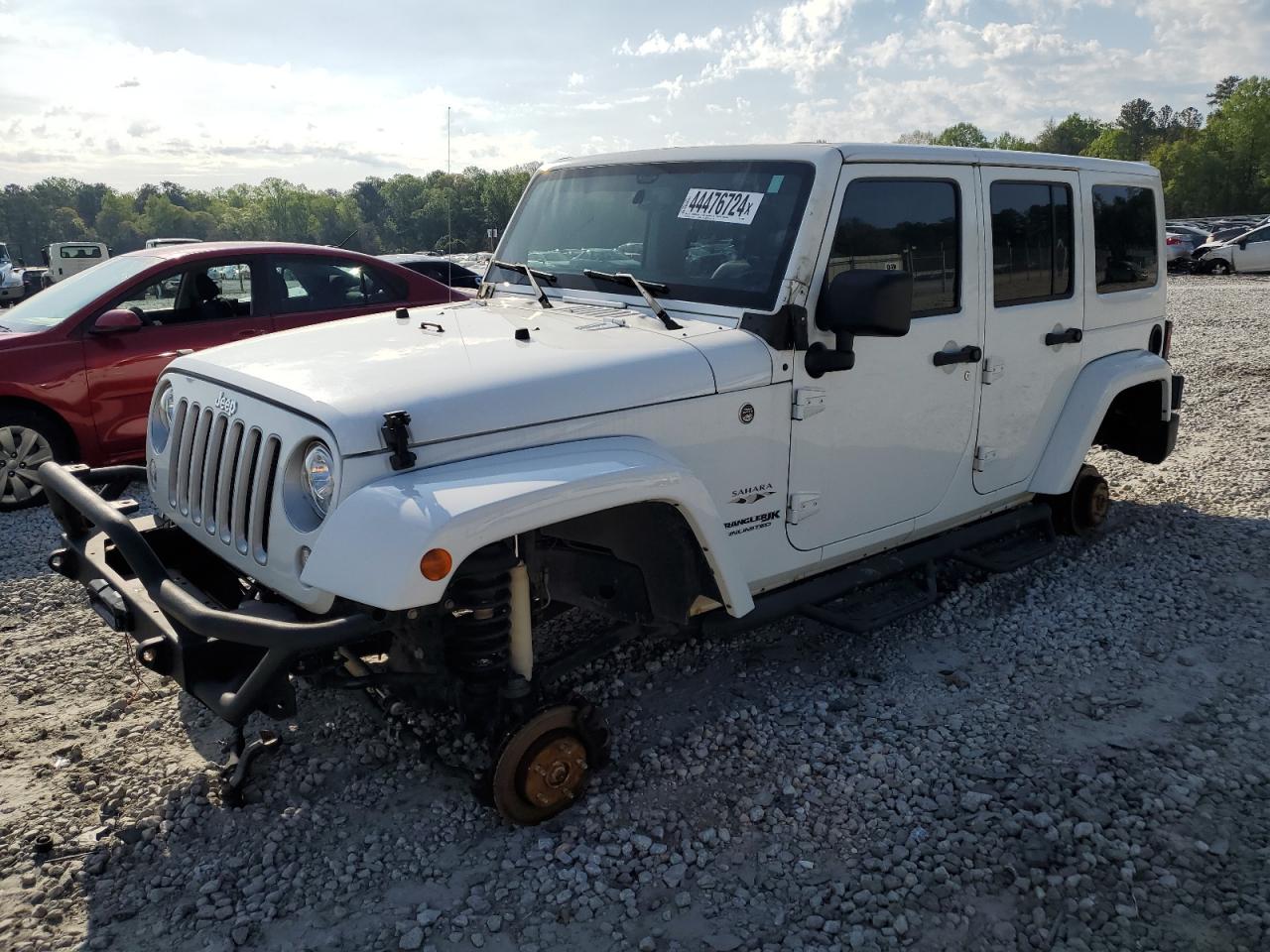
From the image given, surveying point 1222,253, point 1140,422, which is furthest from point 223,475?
point 1222,253

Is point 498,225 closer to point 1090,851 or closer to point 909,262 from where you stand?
point 909,262

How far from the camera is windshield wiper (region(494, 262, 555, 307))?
4262 millimetres

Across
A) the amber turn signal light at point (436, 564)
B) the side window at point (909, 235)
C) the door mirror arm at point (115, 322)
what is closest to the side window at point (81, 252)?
the door mirror arm at point (115, 322)

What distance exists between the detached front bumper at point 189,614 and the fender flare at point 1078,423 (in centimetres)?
366

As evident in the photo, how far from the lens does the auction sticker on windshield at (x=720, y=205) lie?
378 centimetres

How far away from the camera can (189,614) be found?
107 inches

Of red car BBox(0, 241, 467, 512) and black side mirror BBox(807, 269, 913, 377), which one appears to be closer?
black side mirror BBox(807, 269, 913, 377)

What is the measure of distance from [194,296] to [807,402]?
5182 mm

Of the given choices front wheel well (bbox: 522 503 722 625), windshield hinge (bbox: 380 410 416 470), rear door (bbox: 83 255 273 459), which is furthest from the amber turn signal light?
rear door (bbox: 83 255 273 459)

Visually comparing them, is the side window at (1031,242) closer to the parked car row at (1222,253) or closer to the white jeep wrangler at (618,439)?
the white jeep wrangler at (618,439)

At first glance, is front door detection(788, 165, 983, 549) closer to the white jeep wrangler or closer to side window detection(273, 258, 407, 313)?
the white jeep wrangler

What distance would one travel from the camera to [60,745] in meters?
3.71

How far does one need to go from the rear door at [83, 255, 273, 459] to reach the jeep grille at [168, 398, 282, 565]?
361 centimetres

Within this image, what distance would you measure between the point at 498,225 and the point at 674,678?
8.46ft
